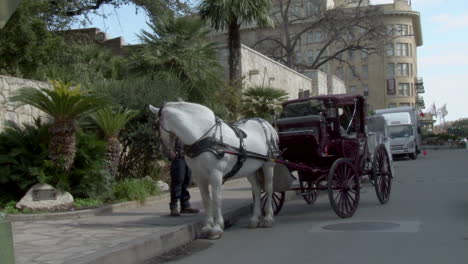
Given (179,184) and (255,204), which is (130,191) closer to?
(179,184)

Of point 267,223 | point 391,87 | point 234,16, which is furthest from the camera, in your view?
point 391,87

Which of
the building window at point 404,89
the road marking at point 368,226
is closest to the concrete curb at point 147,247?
the road marking at point 368,226

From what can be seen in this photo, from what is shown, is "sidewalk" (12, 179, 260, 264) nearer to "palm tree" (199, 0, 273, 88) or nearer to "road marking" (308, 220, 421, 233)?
"road marking" (308, 220, 421, 233)

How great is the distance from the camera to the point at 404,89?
3578 inches

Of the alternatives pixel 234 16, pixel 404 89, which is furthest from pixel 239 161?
pixel 404 89

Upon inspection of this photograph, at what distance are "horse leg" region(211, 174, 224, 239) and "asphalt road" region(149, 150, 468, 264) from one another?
0.19 meters

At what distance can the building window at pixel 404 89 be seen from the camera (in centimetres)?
9062

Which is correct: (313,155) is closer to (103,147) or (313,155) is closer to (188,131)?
(188,131)

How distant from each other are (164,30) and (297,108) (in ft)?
28.7

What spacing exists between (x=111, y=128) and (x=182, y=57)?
7.04 m

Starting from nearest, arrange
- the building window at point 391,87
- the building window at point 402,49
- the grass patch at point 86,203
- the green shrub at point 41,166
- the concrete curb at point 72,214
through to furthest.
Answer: the concrete curb at point 72,214
the green shrub at point 41,166
the grass patch at point 86,203
the building window at point 391,87
the building window at point 402,49

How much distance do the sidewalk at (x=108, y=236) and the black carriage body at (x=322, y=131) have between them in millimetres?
1711

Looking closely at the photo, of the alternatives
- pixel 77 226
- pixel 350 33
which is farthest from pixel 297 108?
pixel 350 33

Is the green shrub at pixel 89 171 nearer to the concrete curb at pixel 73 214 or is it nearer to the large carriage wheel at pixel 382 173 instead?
the concrete curb at pixel 73 214
